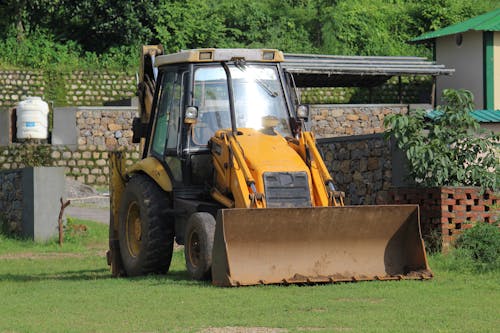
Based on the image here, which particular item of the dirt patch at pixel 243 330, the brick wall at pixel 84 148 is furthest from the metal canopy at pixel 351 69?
the dirt patch at pixel 243 330

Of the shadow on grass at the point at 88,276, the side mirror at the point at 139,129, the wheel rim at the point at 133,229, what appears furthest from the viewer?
the side mirror at the point at 139,129

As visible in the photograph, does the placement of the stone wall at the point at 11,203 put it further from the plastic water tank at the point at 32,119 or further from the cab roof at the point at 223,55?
the plastic water tank at the point at 32,119

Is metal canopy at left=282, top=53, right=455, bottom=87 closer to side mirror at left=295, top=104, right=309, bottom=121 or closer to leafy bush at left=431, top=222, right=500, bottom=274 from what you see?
leafy bush at left=431, top=222, right=500, bottom=274

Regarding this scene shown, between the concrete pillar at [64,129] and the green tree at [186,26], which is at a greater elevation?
the green tree at [186,26]

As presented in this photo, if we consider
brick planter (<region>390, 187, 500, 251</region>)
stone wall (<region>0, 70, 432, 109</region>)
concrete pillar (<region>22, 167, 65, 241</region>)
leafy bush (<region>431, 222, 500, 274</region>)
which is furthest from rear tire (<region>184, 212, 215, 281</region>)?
stone wall (<region>0, 70, 432, 109</region>)

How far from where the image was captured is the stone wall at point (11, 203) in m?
23.9

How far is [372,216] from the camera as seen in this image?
1410 cm

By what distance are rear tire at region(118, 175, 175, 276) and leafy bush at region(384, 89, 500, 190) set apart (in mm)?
4171

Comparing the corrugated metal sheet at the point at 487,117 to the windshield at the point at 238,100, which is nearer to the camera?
the windshield at the point at 238,100

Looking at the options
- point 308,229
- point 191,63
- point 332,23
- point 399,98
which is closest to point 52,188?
point 191,63

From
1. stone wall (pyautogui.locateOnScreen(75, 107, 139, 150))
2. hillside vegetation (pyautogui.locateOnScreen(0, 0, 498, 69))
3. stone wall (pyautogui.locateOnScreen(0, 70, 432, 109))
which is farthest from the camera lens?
hillside vegetation (pyautogui.locateOnScreen(0, 0, 498, 69))

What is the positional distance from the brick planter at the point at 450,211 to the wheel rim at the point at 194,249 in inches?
165

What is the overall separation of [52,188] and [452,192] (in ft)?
29.7

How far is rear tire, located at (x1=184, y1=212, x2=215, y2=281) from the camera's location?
543 inches
